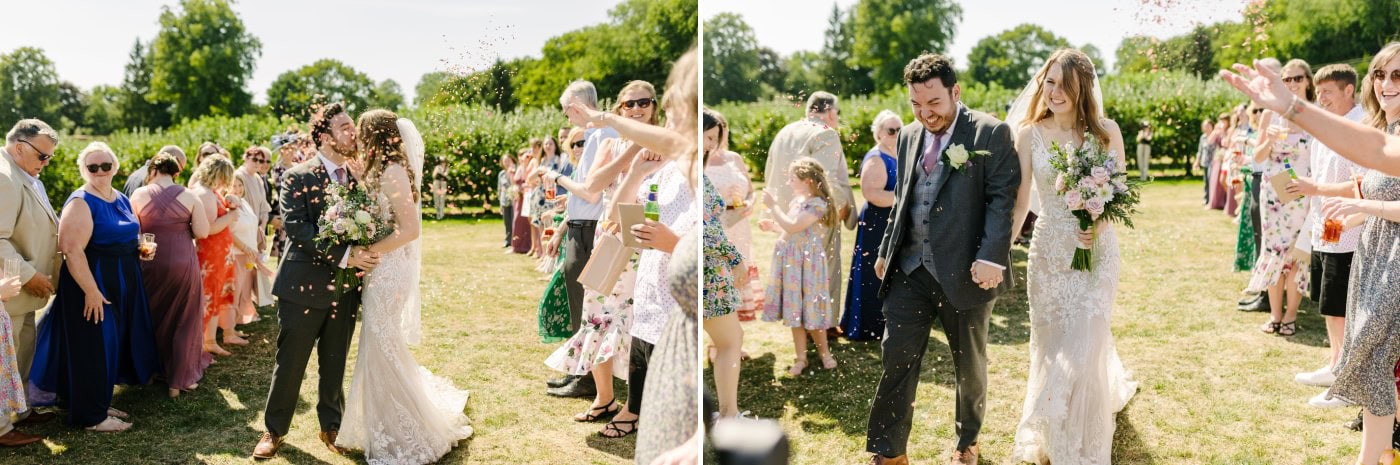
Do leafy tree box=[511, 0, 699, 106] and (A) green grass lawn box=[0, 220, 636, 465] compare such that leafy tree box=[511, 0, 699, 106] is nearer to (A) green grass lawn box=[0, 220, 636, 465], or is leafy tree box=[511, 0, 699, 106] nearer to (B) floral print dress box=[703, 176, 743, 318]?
(B) floral print dress box=[703, 176, 743, 318]

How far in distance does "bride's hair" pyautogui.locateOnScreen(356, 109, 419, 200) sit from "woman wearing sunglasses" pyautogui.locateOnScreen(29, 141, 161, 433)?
204cm

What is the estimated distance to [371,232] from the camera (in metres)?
3.38

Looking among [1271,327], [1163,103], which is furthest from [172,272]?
[1163,103]

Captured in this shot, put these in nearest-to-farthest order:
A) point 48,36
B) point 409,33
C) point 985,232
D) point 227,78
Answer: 1. point 409,33
2. point 985,232
3. point 48,36
4. point 227,78

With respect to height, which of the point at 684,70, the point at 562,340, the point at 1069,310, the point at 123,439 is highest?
the point at 684,70

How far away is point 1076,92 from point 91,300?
471 centimetres

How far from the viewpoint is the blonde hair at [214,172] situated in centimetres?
545

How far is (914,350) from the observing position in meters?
3.35

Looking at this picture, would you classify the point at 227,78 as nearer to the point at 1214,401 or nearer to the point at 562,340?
the point at 562,340

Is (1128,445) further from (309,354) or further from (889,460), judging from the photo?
(309,354)

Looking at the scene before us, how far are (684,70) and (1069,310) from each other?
281 cm

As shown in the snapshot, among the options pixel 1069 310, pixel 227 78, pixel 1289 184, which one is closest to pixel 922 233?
pixel 1069 310

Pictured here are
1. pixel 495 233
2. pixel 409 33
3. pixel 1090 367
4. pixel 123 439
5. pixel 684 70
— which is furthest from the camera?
pixel 123 439

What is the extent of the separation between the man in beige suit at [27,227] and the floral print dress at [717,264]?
3.39 m
